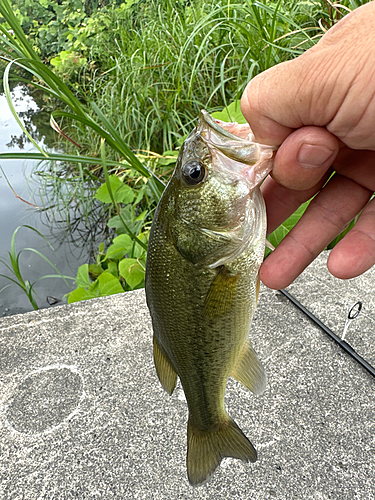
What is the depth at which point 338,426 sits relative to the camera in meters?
1.72

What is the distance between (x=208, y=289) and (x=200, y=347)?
20cm

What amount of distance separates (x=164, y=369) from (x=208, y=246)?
0.46 m

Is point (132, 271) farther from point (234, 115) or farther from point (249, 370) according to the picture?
point (249, 370)

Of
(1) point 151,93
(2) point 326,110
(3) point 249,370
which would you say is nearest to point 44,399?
(3) point 249,370

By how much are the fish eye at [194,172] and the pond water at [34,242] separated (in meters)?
2.66

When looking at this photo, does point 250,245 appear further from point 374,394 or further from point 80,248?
point 80,248

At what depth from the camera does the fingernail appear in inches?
41.9

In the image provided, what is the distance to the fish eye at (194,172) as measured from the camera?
3.70 ft

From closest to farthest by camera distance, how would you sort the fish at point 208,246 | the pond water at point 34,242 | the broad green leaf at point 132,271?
the fish at point 208,246, the broad green leaf at point 132,271, the pond water at point 34,242

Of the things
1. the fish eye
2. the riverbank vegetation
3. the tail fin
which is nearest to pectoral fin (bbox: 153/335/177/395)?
the tail fin

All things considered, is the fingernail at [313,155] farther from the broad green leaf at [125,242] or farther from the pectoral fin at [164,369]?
the broad green leaf at [125,242]

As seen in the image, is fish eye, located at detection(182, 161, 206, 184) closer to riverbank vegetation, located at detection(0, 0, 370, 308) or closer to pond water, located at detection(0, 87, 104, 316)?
riverbank vegetation, located at detection(0, 0, 370, 308)

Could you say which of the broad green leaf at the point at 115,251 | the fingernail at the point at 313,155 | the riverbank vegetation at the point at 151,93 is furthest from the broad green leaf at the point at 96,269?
the fingernail at the point at 313,155

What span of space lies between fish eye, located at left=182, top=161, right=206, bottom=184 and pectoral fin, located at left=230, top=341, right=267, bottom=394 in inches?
22.7
